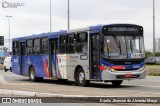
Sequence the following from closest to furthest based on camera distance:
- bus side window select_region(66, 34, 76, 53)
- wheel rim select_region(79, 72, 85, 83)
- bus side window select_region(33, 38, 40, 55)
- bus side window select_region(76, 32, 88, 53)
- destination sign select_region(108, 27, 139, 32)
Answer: destination sign select_region(108, 27, 139, 32), bus side window select_region(76, 32, 88, 53), wheel rim select_region(79, 72, 85, 83), bus side window select_region(66, 34, 76, 53), bus side window select_region(33, 38, 40, 55)

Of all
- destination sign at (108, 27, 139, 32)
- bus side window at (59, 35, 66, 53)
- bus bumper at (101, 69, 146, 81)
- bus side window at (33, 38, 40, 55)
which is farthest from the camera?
bus side window at (33, 38, 40, 55)

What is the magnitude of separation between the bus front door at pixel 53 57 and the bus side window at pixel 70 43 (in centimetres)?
161

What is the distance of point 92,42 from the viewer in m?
22.1

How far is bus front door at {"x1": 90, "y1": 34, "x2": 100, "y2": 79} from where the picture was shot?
2167 centimetres

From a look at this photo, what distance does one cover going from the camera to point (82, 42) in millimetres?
22781

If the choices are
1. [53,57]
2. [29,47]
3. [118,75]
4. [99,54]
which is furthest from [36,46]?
[118,75]

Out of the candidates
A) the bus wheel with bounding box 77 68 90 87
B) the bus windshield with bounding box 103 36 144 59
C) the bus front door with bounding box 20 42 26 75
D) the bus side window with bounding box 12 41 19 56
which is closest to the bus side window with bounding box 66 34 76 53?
the bus wheel with bounding box 77 68 90 87

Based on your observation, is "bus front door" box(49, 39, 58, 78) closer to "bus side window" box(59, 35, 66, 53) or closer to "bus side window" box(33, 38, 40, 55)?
"bus side window" box(59, 35, 66, 53)

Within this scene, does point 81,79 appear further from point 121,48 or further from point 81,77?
point 121,48

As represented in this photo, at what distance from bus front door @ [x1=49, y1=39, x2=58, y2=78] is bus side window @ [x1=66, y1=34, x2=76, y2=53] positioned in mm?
1606

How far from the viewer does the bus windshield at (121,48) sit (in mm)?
21297

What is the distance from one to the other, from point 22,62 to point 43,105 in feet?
54.3

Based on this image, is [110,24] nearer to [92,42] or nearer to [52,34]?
[92,42]

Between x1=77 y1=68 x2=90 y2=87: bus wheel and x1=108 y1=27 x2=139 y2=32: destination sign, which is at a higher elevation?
x1=108 y1=27 x2=139 y2=32: destination sign
